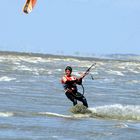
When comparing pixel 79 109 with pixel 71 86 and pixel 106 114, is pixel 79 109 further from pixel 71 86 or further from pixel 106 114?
pixel 106 114

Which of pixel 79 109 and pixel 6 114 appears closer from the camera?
pixel 6 114

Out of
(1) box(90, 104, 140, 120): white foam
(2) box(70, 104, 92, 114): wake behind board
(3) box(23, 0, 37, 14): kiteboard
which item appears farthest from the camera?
(1) box(90, 104, 140, 120): white foam

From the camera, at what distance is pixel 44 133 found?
15703mm

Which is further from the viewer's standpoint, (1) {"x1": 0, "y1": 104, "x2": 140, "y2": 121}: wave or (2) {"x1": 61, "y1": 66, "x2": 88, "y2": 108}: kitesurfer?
(2) {"x1": 61, "y1": 66, "x2": 88, "y2": 108}: kitesurfer

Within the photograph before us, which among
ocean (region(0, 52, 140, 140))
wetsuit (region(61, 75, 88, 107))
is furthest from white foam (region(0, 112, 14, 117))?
wetsuit (region(61, 75, 88, 107))

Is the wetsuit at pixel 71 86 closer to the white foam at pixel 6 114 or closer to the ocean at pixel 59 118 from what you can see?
the ocean at pixel 59 118

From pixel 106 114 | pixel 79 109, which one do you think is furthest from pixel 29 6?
pixel 106 114

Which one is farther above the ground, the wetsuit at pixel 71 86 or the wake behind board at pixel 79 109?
the wetsuit at pixel 71 86

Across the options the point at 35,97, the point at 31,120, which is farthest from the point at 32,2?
the point at 35,97

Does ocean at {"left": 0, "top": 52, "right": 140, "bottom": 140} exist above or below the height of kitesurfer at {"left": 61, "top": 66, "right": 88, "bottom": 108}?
below

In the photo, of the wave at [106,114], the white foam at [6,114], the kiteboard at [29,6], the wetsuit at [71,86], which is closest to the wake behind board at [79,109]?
the wave at [106,114]

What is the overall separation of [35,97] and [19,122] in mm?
8224

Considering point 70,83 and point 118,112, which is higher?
point 70,83

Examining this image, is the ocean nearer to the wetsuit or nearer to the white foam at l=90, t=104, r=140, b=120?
the white foam at l=90, t=104, r=140, b=120
